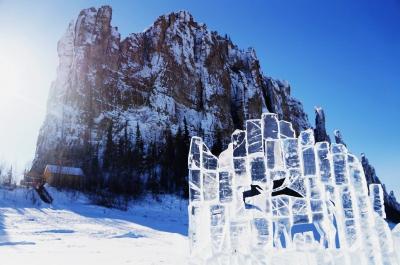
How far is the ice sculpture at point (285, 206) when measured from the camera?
3527 mm

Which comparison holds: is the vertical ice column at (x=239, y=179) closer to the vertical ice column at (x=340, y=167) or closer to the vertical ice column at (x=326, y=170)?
the vertical ice column at (x=326, y=170)

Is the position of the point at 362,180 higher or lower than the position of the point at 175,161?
lower

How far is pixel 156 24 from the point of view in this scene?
52.8 metres

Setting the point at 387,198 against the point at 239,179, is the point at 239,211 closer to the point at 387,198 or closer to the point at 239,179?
the point at 239,179

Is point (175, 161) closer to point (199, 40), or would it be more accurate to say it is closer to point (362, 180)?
point (199, 40)

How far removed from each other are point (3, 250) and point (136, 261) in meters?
2.84

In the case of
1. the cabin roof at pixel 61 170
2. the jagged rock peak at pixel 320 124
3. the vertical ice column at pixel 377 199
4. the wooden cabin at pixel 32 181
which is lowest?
the vertical ice column at pixel 377 199

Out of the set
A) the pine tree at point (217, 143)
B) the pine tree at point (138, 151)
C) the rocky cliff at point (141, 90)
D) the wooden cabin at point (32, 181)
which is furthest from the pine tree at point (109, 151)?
the pine tree at point (217, 143)

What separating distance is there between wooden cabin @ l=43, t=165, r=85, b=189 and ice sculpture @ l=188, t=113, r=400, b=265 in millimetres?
27815

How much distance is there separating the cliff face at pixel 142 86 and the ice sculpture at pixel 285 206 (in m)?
35.7

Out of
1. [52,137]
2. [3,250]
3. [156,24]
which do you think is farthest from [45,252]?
[156,24]

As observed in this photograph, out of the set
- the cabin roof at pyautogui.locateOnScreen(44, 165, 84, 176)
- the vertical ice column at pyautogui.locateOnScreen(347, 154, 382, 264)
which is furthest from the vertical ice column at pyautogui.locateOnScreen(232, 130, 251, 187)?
the cabin roof at pyautogui.locateOnScreen(44, 165, 84, 176)

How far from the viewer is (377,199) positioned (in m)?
3.98

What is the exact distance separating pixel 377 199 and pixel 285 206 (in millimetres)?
1129
